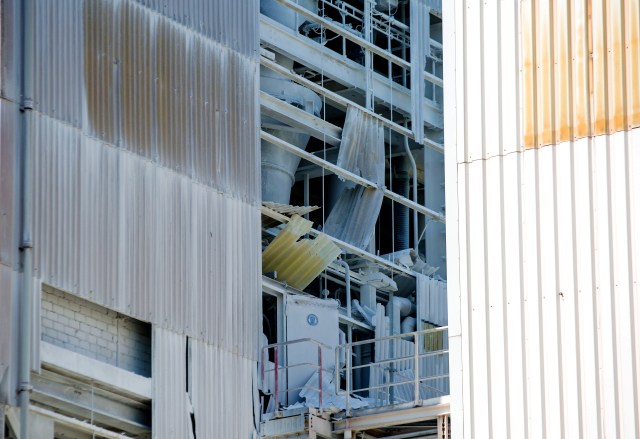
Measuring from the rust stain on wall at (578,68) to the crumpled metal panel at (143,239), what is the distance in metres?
10.9

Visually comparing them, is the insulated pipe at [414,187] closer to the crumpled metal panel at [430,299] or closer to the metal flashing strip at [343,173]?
the metal flashing strip at [343,173]

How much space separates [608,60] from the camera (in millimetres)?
19812

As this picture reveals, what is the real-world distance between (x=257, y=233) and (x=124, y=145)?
147 inches

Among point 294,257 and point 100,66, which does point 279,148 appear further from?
point 100,66

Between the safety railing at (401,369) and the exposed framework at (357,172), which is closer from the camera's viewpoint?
the exposed framework at (357,172)

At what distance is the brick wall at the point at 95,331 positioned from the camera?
29391mm

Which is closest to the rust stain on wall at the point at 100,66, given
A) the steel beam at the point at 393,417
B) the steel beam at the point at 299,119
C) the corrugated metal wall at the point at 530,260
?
the steel beam at the point at 393,417

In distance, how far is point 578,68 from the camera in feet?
65.6

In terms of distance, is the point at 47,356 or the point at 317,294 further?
the point at 317,294

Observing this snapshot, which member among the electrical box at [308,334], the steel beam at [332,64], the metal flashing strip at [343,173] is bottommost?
the electrical box at [308,334]

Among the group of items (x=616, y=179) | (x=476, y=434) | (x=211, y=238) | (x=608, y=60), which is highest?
(x=211, y=238)

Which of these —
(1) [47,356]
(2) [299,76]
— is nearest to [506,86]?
(1) [47,356]

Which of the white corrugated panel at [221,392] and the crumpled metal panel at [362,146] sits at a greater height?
the crumpled metal panel at [362,146]

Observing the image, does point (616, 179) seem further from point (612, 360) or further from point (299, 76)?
point (299, 76)
